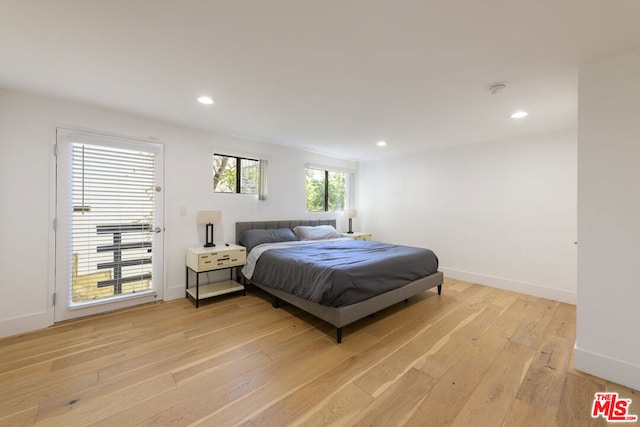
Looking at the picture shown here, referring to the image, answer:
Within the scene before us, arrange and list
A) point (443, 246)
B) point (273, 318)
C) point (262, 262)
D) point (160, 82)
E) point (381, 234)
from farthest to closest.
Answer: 1. point (381, 234)
2. point (443, 246)
3. point (262, 262)
4. point (273, 318)
5. point (160, 82)

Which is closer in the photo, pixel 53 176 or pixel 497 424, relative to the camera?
pixel 497 424

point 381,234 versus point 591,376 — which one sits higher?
point 381,234

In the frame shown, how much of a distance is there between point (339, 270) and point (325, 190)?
3.22 metres

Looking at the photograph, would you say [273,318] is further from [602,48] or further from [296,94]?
[602,48]

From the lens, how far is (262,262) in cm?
343

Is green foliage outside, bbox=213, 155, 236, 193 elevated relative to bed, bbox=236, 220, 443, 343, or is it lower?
elevated

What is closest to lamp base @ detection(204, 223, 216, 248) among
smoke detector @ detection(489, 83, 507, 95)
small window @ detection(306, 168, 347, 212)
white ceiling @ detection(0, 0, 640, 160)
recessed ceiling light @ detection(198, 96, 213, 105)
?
white ceiling @ detection(0, 0, 640, 160)

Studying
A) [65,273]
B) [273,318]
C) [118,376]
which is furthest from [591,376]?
[65,273]

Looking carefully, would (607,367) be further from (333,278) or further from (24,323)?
(24,323)

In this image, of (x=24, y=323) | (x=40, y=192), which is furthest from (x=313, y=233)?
(x=24, y=323)

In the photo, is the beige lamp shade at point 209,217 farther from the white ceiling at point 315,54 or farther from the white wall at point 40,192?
the white ceiling at point 315,54

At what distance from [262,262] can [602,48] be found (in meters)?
3.66

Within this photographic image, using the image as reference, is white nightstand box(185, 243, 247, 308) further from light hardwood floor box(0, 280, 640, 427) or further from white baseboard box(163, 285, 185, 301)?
light hardwood floor box(0, 280, 640, 427)

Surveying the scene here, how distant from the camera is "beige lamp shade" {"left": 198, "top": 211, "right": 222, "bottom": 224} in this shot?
3.54m
